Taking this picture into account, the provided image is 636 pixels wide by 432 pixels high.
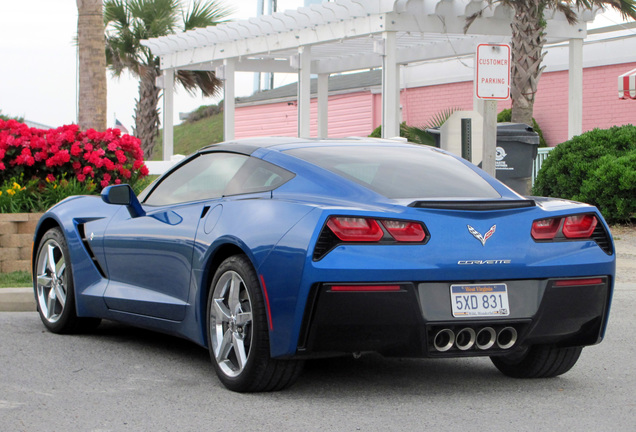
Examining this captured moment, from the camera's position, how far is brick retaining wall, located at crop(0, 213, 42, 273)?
1063 cm

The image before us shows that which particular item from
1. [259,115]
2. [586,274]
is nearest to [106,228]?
[586,274]

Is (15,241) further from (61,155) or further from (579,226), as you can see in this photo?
(579,226)

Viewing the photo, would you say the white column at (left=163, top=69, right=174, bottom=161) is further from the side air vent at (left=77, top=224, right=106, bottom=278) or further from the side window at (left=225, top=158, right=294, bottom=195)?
the side window at (left=225, top=158, right=294, bottom=195)

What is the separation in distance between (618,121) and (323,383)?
20797mm

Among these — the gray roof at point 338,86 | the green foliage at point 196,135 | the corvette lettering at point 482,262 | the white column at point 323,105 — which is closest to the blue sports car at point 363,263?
the corvette lettering at point 482,262

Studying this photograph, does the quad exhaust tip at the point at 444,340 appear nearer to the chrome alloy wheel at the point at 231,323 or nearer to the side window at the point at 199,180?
the chrome alloy wheel at the point at 231,323

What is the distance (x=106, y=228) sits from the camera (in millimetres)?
6965

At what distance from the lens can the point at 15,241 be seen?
1068 cm

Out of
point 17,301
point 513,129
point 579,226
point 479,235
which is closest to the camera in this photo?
point 479,235

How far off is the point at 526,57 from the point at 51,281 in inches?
507

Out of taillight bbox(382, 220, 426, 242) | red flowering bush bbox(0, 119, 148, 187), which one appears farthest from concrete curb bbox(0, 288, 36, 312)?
taillight bbox(382, 220, 426, 242)

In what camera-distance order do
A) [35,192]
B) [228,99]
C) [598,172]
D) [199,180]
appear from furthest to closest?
1. [228,99]
2. [598,172]
3. [35,192]
4. [199,180]

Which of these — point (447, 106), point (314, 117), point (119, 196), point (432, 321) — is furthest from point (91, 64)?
point (314, 117)

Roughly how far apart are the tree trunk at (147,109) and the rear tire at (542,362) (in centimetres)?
2428
